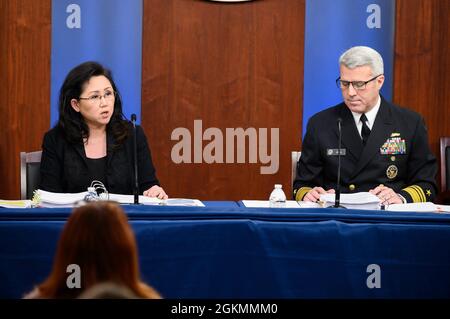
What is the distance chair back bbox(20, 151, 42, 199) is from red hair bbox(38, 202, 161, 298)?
2531 mm

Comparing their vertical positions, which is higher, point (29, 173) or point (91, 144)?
point (91, 144)

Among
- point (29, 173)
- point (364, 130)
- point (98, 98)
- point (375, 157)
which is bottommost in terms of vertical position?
point (29, 173)

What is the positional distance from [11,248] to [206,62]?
124 inches

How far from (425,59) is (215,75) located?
1.55m

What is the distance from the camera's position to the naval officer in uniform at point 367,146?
3.58 metres

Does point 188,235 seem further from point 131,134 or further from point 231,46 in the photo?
point 231,46

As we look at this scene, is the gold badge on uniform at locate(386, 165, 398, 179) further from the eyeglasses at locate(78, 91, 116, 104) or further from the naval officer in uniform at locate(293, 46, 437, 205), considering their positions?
the eyeglasses at locate(78, 91, 116, 104)

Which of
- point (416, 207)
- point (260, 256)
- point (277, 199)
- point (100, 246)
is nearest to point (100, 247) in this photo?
point (100, 246)

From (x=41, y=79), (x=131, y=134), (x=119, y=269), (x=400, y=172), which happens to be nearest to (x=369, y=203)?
(x=400, y=172)

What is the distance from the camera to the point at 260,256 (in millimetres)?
2250

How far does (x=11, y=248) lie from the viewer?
2211 mm

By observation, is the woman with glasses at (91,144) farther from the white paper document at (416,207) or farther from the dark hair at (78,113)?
the white paper document at (416,207)

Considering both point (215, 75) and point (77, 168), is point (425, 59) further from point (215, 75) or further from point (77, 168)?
point (77, 168)

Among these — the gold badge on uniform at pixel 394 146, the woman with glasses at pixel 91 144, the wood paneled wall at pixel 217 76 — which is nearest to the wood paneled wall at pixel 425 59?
the wood paneled wall at pixel 217 76
